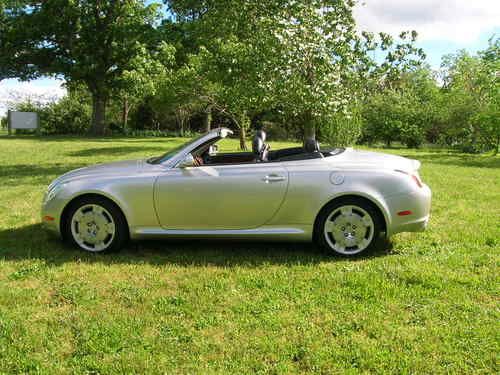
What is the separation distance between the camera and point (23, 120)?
119 ft

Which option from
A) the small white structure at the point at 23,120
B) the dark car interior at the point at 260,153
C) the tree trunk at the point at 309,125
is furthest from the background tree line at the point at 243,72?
the dark car interior at the point at 260,153

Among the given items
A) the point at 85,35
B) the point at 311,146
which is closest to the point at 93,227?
the point at 311,146

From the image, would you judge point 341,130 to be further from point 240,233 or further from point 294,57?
point 240,233

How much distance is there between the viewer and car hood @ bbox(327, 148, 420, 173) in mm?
4832

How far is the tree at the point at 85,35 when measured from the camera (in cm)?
3038

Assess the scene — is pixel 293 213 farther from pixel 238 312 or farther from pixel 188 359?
pixel 188 359

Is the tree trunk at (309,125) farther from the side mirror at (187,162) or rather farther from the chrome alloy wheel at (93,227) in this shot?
the chrome alloy wheel at (93,227)

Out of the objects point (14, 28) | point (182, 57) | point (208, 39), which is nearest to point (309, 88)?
point (208, 39)

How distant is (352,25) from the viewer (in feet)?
40.5

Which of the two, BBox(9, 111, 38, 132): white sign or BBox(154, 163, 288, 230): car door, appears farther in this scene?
BBox(9, 111, 38, 132): white sign

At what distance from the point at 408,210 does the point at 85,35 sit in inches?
→ 1237

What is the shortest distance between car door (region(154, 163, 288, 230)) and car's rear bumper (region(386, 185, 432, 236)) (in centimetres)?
114

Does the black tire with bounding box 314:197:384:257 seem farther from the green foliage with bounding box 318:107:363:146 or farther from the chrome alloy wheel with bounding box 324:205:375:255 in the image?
the green foliage with bounding box 318:107:363:146

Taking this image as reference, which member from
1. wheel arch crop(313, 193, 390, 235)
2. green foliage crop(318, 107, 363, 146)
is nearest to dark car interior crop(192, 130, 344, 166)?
wheel arch crop(313, 193, 390, 235)
